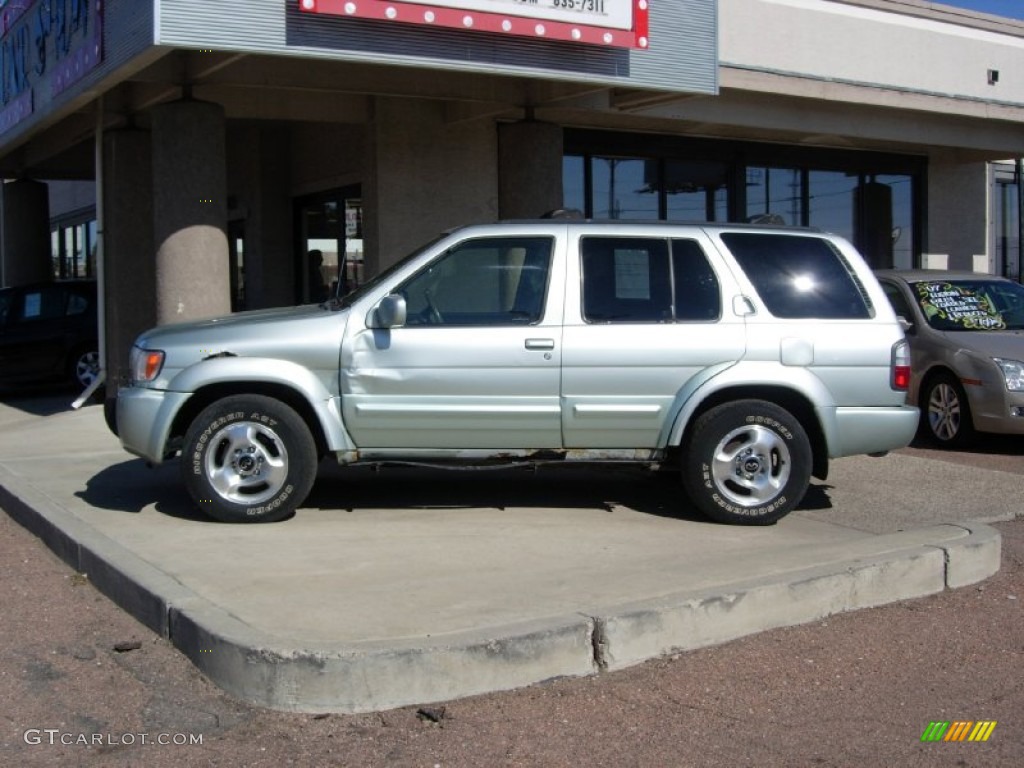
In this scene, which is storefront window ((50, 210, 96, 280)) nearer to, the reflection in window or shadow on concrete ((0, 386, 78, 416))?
shadow on concrete ((0, 386, 78, 416))

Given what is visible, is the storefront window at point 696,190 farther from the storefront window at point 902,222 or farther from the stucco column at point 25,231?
the stucco column at point 25,231

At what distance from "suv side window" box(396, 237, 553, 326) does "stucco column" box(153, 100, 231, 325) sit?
17.1ft

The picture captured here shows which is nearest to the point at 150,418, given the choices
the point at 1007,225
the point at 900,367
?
the point at 900,367

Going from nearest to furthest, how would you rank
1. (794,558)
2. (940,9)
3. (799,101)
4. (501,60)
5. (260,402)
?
1. (794,558)
2. (260,402)
3. (501,60)
4. (799,101)
5. (940,9)

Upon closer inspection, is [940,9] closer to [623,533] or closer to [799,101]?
[799,101]

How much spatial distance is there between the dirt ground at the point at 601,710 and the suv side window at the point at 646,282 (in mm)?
2300

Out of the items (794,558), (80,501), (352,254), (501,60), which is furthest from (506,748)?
(352,254)

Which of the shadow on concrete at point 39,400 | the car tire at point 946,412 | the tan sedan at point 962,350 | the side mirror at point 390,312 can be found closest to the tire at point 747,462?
the side mirror at point 390,312

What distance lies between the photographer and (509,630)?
484 centimetres

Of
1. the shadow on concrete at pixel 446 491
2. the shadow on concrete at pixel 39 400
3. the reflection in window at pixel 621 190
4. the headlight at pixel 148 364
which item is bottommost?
the shadow on concrete at pixel 446 491

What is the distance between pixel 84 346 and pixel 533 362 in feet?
35.3

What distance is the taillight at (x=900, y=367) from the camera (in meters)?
7.21

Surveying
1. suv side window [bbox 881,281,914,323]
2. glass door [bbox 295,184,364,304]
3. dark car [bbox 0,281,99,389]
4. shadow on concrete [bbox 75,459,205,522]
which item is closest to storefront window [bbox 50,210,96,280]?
dark car [bbox 0,281,99,389]

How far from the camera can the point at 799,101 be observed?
15773 mm
